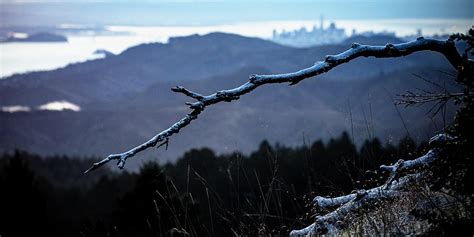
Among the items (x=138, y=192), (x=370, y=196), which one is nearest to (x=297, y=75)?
(x=370, y=196)

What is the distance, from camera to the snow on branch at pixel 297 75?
3943mm

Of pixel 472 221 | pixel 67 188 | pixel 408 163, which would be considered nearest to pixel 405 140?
pixel 408 163

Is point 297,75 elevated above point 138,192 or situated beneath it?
elevated above

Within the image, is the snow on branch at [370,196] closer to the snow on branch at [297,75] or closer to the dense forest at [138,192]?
the dense forest at [138,192]

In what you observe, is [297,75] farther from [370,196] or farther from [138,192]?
[138,192]

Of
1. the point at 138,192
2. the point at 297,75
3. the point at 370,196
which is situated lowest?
the point at 138,192

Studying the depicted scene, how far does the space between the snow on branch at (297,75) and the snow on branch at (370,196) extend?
861 millimetres

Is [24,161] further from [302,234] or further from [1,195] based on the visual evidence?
[302,234]

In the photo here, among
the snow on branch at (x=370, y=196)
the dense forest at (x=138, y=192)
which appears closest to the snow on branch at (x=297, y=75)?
the snow on branch at (x=370, y=196)

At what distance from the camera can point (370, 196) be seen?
4.44m

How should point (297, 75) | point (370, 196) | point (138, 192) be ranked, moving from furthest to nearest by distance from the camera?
point (138, 192) < point (370, 196) < point (297, 75)

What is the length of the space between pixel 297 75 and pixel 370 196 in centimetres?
145

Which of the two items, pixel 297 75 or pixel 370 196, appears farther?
pixel 370 196

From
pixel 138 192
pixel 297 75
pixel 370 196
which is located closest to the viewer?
pixel 297 75
